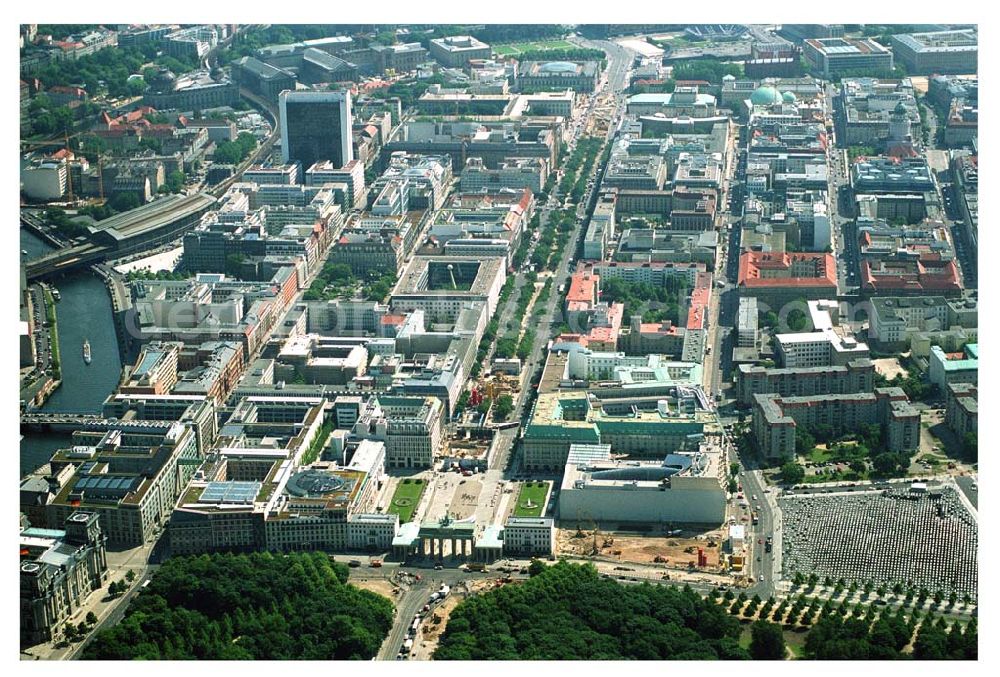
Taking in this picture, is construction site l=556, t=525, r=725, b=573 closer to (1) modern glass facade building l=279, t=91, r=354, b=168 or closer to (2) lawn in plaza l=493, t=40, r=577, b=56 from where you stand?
(1) modern glass facade building l=279, t=91, r=354, b=168

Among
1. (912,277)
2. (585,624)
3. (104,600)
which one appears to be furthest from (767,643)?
(912,277)

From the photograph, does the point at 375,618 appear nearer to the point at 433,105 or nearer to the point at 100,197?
the point at 100,197

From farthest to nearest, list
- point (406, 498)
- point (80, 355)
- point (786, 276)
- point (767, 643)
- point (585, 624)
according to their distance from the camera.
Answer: point (786, 276)
point (80, 355)
point (406, 498)
point (585, 624)
point (767, 643)

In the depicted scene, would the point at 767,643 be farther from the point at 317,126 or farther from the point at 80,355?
the point at 317,126

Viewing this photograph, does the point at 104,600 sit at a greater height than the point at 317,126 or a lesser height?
lesser

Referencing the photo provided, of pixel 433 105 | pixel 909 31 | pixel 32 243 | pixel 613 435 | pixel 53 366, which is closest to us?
pixel 613 435

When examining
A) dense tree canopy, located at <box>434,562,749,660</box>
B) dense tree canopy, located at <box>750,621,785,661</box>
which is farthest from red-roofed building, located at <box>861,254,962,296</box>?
dense tree canopy, located at <box>750,621,785,661</box>

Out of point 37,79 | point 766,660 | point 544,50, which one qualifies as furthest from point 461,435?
point 544,50
